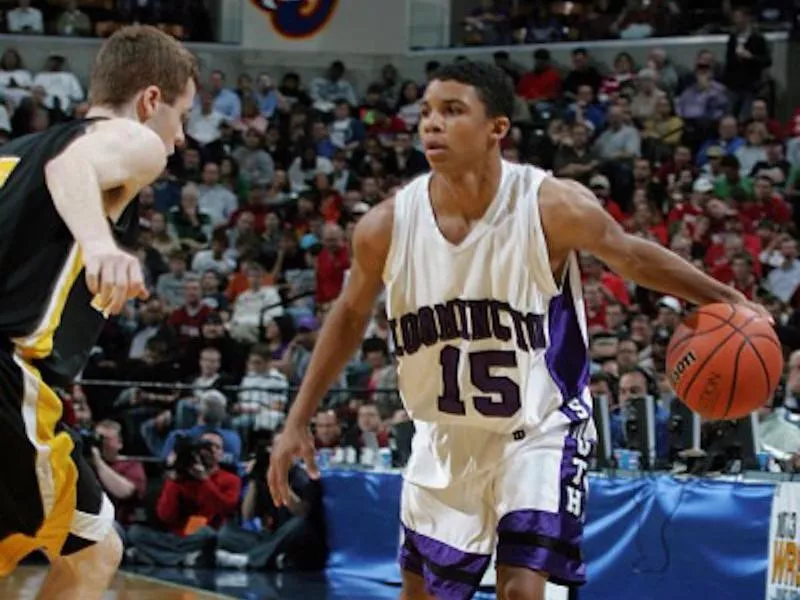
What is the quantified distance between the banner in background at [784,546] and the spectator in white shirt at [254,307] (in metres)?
7.47

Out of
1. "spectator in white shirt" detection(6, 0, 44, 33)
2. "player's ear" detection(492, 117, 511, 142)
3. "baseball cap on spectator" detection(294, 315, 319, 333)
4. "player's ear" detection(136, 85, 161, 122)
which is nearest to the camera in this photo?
"player's ear" detection(136, 85, 161, 122)

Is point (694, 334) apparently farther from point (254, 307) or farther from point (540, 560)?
point (254, 307)

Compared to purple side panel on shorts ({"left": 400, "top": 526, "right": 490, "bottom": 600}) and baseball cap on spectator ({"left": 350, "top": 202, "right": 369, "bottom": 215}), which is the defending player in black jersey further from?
baseball cap on spectator ({"left": 350, "top": 202, "right": 369, "bottom": 215})

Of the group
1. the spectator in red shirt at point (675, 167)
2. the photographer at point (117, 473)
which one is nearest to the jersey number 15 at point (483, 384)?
the photographer at point (117, 473)

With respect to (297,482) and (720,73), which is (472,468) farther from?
(720,73)

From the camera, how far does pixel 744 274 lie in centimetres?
1206

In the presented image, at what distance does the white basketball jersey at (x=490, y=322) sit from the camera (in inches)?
189

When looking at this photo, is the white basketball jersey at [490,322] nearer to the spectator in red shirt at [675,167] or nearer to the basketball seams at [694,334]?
the basketball seams at [694,334]

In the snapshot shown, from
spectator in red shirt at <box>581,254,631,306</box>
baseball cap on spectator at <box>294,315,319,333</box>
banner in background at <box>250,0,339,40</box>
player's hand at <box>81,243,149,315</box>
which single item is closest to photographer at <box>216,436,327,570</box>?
baseball cap on spectator at <box>294,315,319,333</box>

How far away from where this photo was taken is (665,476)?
28.7 feet

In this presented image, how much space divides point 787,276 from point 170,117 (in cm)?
977

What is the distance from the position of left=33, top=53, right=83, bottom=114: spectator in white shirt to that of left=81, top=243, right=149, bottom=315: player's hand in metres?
15.6

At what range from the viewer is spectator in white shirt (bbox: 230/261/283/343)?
14.9 meters

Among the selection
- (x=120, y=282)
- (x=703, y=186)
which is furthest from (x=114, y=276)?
(x=703, y=186)
